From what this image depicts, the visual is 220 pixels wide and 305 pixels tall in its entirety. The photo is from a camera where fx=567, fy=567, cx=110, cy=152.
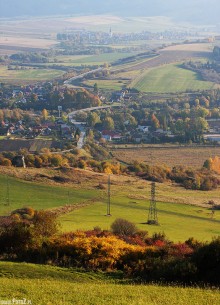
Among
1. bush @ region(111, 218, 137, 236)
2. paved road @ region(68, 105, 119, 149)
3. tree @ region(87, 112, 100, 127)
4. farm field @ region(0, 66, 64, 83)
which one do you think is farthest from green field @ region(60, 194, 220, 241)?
farm field @ region(0, 66, 64, 83)

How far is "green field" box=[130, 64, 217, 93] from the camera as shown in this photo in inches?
2867

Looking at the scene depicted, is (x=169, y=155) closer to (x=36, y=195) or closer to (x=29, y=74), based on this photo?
(x=36, y=195)

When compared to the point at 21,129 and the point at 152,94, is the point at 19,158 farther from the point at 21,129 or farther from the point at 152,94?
the point at 152,94

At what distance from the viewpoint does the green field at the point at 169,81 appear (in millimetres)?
72812

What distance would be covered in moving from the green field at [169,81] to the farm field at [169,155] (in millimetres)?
28369

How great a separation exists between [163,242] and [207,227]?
5035mm

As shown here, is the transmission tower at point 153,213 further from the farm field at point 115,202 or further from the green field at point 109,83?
the green field at point 109,83

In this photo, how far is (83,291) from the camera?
31.4ft

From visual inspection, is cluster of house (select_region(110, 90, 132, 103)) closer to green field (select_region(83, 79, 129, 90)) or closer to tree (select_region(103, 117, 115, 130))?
green field (select_region(83, 79, 129, 90))

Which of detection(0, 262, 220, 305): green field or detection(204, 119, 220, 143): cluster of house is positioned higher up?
detection(0, 262, 220, 305): green field

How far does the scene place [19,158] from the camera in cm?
3316

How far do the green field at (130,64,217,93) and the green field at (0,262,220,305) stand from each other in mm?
61205

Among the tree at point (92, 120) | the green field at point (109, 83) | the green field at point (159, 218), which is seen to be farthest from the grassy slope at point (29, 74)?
the green field at point (159, 218)

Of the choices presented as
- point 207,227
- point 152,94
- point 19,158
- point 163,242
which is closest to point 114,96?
point 152,94
